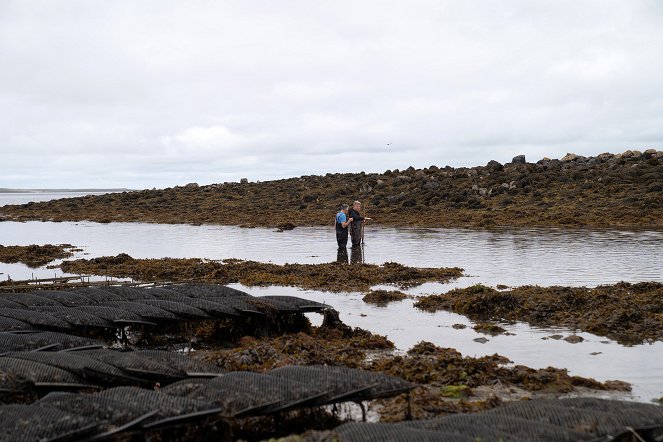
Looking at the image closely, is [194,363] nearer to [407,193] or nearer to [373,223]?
[373,223]

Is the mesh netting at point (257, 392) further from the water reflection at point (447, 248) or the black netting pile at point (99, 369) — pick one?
the water reflection at point (447, 248)

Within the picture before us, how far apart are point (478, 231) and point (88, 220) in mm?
32500

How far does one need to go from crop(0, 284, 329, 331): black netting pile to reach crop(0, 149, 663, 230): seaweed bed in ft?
76.2

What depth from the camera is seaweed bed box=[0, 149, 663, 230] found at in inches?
1415

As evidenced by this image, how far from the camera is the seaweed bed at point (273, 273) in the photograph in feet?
53.2

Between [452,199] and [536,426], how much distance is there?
3858 centimetres

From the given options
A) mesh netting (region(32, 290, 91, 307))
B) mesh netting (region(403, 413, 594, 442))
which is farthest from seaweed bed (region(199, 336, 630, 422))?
mesh netting (region(32, 290, 91, 307))

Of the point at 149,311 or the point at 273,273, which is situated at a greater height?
the point at 149,311

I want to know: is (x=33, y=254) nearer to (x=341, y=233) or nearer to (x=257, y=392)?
(x=341, y=233)

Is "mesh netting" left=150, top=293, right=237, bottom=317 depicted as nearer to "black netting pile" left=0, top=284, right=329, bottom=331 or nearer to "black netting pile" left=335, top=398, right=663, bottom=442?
"black netting pile" left=0, top=284, right=329, bottom=331

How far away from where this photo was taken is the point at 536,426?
17.3ft

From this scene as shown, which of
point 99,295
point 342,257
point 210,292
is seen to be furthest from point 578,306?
point 342,257

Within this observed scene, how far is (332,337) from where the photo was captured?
1068cm

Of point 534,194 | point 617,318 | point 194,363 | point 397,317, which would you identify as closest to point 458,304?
point 397,317
